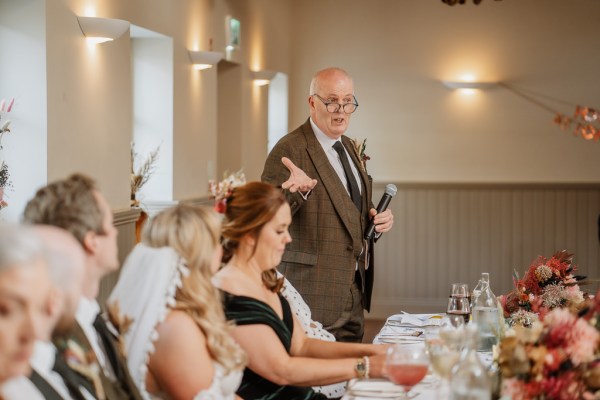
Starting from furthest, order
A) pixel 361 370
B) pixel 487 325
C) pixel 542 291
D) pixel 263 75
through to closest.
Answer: pixel 263 75, pixel 542 291, pixel 487 325, pixel 361 370

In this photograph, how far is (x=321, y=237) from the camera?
13.9 ft

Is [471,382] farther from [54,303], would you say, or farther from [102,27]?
[102,27]

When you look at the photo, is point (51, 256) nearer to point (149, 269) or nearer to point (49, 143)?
point (149, 269)

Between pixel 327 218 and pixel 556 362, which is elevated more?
pixel 327 218

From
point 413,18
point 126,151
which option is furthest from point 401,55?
point 126,151

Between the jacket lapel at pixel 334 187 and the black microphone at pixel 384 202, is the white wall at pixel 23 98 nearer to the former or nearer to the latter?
the jacket lapel at pixel 334 187

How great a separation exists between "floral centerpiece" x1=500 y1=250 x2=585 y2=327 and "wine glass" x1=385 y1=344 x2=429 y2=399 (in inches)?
44.5

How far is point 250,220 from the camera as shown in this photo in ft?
9.66

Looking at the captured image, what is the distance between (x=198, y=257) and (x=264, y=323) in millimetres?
476

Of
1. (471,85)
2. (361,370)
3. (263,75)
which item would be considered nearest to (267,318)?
(361,370)

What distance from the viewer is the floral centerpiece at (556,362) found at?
1972mm

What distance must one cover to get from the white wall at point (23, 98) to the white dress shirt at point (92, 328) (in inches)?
90.1

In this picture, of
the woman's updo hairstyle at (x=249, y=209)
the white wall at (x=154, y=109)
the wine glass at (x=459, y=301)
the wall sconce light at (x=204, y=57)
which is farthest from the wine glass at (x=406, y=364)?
the wall sconce light at (x=204, y=57)

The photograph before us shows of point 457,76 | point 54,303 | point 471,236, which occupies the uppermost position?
point 457,76
